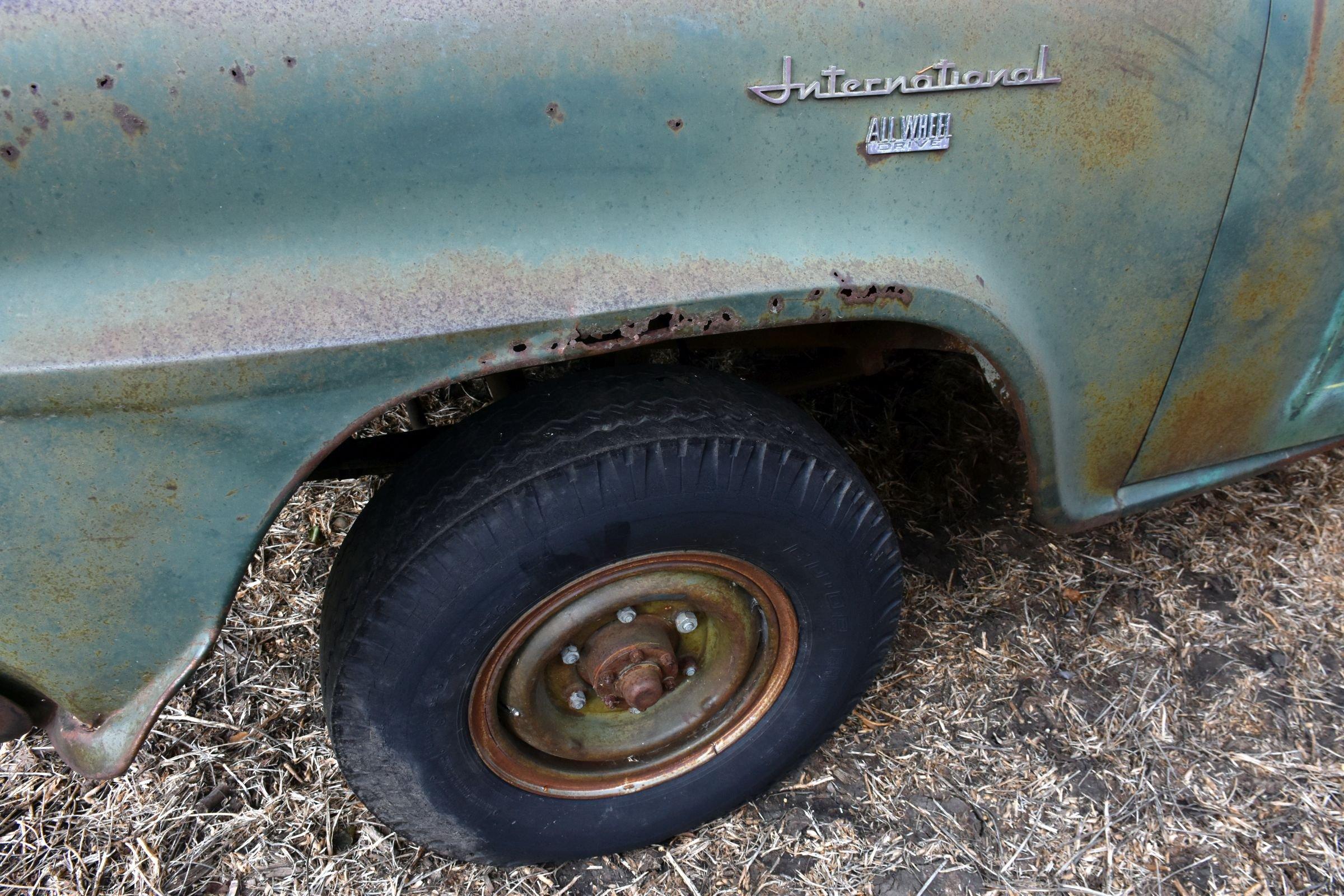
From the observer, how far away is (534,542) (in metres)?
1.30

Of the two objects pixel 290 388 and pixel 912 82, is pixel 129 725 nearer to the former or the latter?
pixel 290 388

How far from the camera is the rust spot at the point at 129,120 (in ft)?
3.13

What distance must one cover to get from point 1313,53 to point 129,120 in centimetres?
163

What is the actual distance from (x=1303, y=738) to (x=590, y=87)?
217 cm

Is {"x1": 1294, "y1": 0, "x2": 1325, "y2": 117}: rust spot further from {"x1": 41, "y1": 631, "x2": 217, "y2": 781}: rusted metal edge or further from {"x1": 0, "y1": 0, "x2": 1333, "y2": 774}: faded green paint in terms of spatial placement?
{"x1": 41, "y1": 631, "x2": 217, "y2": 781}: rusted metal edge

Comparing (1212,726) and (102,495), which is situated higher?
(102,495)

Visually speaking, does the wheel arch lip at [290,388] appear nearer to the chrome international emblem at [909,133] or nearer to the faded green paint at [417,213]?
the faded green paint at [417,213]

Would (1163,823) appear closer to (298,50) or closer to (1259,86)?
(1259,86)

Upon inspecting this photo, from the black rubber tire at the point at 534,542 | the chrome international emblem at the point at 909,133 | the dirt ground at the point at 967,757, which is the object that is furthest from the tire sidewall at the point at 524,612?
the chrome international emblem at the point at 909,133

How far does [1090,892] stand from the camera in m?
1.75

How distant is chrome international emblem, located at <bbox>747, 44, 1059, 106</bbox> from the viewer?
1.14 m

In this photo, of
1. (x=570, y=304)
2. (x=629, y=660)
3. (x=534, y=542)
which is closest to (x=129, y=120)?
(x=570, y=304)

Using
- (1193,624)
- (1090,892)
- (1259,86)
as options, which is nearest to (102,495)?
(1259,86)

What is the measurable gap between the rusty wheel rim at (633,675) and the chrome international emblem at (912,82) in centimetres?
73
